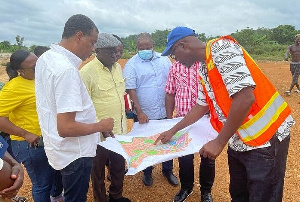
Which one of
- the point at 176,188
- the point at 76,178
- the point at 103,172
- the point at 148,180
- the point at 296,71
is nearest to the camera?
the point at 76,178

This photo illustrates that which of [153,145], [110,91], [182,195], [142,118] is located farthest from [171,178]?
[110,91]

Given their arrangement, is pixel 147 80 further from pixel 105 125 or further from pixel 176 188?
pixel 105 125

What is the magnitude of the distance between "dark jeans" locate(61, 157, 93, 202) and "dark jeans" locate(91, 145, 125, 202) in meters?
0.81

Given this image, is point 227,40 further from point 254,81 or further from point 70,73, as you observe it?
point 70,73

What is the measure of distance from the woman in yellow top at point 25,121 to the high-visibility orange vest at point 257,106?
1687 millimetres

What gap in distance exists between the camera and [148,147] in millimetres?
2748

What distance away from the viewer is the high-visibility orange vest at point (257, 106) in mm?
1918

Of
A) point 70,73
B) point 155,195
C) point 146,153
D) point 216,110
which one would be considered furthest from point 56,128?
point 155,195

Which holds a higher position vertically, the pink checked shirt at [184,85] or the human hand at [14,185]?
the pink checked shirt at [184,85]

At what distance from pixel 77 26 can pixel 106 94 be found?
1116mm

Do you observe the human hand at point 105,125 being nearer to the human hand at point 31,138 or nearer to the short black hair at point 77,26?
the short black hair at point 77,26

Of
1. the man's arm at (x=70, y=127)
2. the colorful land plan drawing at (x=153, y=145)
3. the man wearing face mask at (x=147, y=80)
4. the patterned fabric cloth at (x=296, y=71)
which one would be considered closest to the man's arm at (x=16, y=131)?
the colorful land plan drawing at (x=153, y=145)

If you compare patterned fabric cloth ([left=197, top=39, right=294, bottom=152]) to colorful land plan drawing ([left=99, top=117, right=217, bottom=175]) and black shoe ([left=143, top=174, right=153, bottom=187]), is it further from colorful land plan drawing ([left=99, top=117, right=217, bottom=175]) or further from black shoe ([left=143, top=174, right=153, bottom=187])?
black shoe ([left=143, top=174, right=153, bottom=187])

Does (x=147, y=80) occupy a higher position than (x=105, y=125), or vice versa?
(x=147, y=80)
